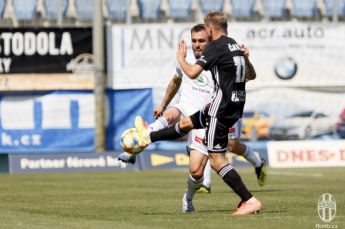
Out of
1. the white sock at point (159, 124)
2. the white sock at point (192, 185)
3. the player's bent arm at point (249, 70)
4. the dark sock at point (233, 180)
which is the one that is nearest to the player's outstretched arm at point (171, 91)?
the white sock at point (159, 124)

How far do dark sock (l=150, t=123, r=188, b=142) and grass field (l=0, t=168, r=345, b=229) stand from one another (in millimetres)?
885

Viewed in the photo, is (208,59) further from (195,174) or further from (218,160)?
(195,174)

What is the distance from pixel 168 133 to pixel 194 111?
248 cm

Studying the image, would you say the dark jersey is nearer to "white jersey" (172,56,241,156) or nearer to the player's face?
the player's face

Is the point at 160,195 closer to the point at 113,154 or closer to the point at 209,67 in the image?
the point at 209,67

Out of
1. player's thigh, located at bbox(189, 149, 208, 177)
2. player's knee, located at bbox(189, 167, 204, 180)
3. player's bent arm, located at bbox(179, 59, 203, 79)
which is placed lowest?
player's knee, located at bbox(189, 167, 204, 180)

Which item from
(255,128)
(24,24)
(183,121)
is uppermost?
(183,121)

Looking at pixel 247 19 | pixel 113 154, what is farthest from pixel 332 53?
pixel 113 154

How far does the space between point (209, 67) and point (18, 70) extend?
20.8 m

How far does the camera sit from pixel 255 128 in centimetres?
3219

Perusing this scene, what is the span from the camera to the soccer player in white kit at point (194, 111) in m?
13.1

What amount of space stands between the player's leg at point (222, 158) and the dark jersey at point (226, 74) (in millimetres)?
121

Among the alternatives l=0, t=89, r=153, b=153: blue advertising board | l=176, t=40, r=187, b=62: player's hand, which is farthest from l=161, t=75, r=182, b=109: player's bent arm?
l=0, t=89, r=153, b=153: blue advertising board

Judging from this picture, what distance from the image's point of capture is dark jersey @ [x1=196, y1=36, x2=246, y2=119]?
12047 millimetres
